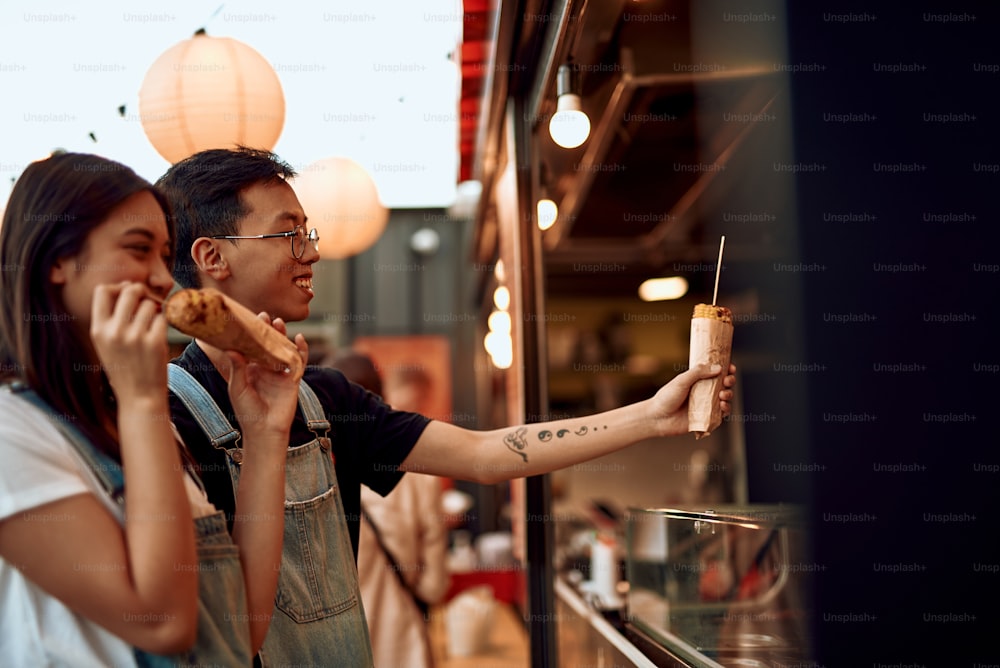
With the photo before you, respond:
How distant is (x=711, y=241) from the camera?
554cm

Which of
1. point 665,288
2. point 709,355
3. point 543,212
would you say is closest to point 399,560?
point 543,212

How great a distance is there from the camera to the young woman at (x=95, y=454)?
3.60 feet

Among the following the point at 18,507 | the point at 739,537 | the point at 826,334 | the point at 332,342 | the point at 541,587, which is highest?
the point at 332,342

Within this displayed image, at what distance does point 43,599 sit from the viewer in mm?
1163

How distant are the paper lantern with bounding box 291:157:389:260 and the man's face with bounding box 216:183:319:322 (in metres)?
2.42

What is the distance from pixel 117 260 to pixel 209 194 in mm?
544

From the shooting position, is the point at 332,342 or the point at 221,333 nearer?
the point at 221,333

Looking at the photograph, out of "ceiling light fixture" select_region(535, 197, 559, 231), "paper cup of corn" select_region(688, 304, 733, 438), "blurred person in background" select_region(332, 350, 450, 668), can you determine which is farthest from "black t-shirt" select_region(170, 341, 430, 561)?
"ceiling light fixture" select_region(535, 197, 559, 231)

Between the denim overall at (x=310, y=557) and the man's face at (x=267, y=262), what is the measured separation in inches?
7.7

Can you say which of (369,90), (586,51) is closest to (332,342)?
(369,90)

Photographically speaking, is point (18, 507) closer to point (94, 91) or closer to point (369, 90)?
point (94, 91)

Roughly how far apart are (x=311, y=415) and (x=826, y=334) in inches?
39.1

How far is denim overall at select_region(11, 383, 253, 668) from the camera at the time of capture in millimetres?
1195

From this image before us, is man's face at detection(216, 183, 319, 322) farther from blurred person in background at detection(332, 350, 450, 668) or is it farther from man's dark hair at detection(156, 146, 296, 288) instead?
blurred person in background at detection(332, 350, 450, 668)
